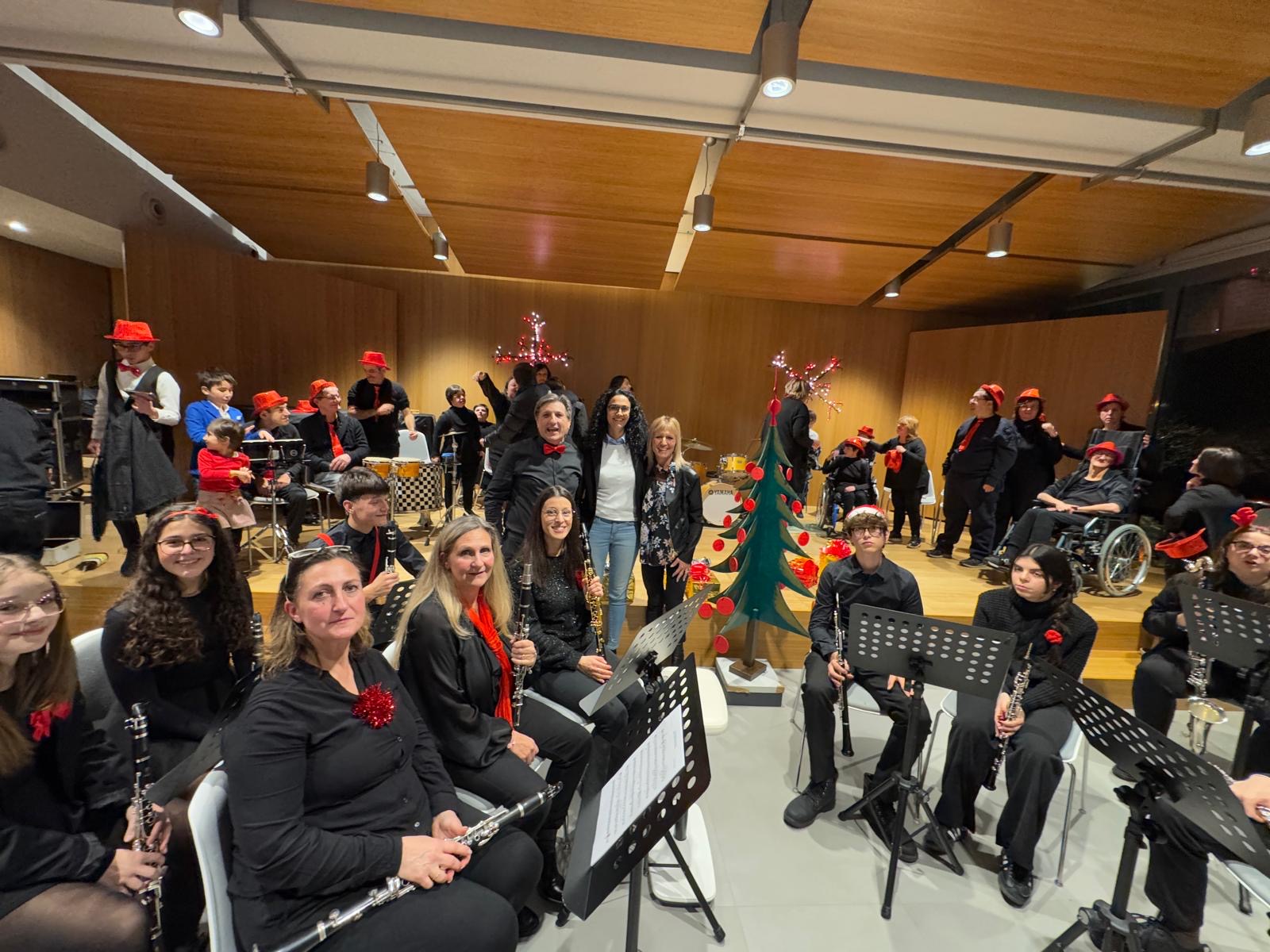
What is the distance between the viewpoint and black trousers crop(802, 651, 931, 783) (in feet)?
8.13

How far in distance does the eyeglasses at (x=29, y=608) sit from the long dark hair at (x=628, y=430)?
7.30ft

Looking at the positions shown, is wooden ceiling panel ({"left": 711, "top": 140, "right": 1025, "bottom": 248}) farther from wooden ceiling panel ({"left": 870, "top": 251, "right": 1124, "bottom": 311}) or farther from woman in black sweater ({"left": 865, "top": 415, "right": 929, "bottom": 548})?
woman in black sweater ({"left": 865, "top": 415, "right": 929, "bottom": 548})

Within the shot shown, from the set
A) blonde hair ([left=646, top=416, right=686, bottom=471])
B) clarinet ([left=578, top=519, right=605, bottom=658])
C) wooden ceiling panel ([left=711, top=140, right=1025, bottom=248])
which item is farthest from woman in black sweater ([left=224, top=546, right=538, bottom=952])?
wooden ceiling panel ([left=711, top=140, right=1025, bottom=248])

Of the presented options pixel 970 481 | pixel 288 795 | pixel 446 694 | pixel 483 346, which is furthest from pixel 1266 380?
pixel 483 346

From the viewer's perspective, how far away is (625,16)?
2762 mm

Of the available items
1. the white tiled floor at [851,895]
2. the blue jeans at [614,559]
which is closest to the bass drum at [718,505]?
the blue jeans at [614,559]

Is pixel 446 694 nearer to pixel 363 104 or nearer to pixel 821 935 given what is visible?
pixel 821 935

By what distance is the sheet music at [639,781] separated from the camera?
121 cm

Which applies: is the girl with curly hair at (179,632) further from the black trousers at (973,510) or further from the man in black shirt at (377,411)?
the black trousers at (973,510)

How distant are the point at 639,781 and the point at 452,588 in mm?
1003

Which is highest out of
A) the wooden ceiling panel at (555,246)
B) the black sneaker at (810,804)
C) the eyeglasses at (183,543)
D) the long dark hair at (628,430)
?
the wooden ceiling panel at (555,246)

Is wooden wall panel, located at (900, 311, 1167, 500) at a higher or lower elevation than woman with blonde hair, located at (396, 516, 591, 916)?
higher

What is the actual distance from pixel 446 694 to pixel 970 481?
5012mm

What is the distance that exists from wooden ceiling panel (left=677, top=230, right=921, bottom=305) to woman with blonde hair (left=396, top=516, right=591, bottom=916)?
16.9 feet
